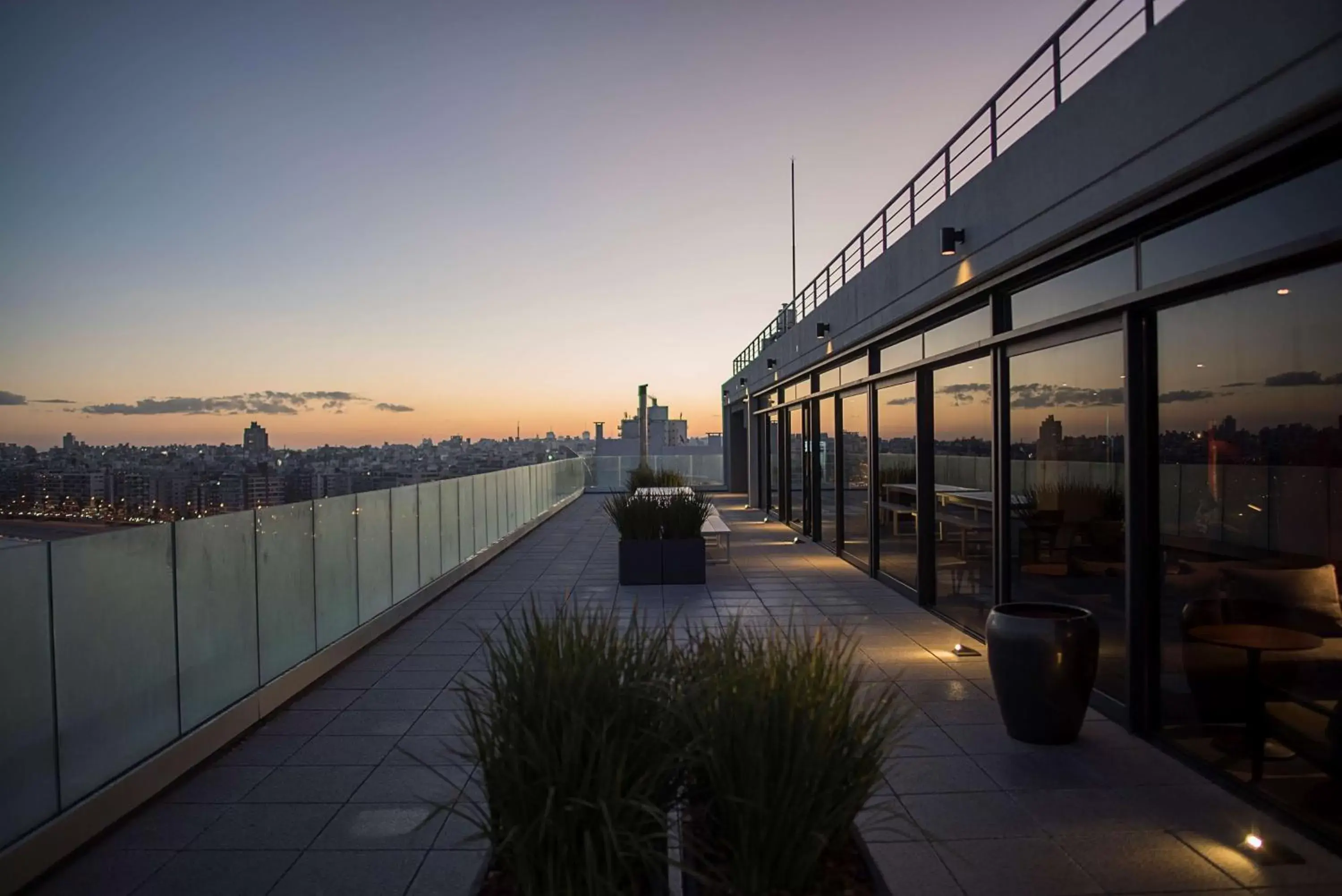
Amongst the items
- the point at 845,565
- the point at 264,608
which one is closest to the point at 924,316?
the point at 845,565

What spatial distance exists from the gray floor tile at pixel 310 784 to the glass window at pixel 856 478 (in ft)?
26.8

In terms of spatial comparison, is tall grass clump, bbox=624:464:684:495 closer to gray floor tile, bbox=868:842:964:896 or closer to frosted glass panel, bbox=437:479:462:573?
frosted glass panel, bbox=437:479:462:573

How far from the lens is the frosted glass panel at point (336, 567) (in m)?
6.52

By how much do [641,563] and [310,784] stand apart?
6541 mm

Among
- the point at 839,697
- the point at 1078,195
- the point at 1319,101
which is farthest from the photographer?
the point at 1078,195

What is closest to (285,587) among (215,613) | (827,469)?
(215,613)

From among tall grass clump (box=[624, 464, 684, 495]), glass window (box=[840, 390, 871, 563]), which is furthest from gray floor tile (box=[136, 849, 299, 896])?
tall grass clump (box=[624, 464, 684, 495])

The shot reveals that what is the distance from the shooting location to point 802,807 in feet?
7.13

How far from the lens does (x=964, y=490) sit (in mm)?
8117

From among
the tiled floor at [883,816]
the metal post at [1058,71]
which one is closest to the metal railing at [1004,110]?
the metal post at [1058,71]

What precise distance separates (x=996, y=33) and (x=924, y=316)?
3.34 m

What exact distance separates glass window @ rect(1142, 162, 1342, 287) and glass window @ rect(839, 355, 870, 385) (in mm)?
6861

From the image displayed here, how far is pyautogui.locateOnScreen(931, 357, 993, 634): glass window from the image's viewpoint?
24.4 ft

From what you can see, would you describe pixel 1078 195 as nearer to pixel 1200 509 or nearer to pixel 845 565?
pixel 1200 509
